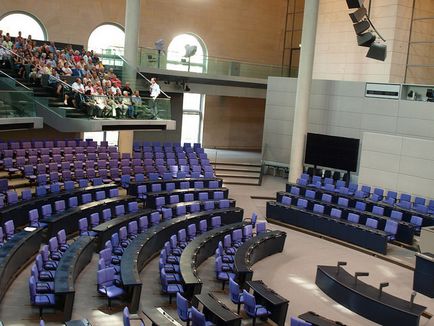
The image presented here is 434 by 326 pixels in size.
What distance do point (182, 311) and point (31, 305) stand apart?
290cm

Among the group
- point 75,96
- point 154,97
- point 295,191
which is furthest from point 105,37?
point 295,191

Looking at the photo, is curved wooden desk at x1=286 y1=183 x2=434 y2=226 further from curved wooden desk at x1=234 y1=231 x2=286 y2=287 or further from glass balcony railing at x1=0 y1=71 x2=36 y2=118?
glass balcony railing at x1=0 y1=71 x2=36 y2=118

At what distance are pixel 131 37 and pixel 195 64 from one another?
4.28 m

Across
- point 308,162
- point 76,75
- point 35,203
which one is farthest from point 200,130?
point 35,203

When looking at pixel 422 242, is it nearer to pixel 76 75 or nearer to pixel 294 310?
pixel 294 310

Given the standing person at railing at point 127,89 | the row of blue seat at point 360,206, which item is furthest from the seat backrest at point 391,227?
the standing person at railing at point 127,89

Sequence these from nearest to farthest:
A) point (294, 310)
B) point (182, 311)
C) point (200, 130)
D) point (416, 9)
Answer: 1. point (182, 311)
2. point (294, 310)
3. point (416, 9)
4. point (200, 130)

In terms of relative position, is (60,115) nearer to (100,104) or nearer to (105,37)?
(100,104)

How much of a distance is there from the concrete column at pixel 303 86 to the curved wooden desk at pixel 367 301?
1214 centimetres

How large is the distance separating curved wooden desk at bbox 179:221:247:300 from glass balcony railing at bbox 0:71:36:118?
6936 mm

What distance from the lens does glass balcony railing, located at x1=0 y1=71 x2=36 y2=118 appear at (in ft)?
54.1

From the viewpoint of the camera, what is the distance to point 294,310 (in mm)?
11930

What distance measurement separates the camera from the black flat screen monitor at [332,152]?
24859 mm

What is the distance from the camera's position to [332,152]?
25.5 m
